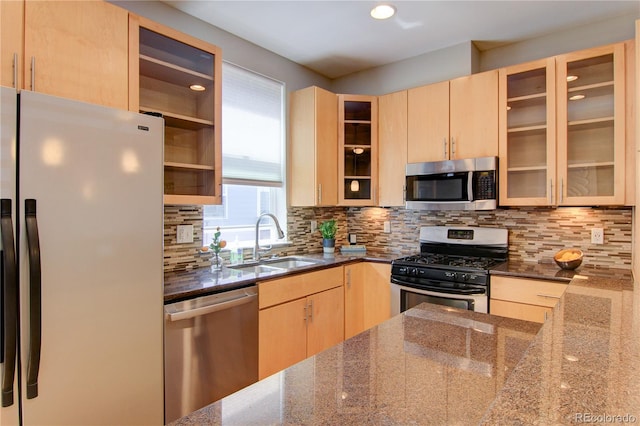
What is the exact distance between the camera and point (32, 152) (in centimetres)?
130

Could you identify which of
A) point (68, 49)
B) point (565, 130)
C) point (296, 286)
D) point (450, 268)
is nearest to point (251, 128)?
point (296, 286)

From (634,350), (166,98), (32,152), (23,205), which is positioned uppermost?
(166,98)

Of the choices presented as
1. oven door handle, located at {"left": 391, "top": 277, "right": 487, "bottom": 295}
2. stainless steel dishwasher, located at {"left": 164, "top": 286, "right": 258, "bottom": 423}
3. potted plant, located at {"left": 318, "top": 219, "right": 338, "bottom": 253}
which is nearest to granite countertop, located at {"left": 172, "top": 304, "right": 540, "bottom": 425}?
stainless steel dishwasher, located at {"left": 164, "top": 286, "right": 258, "bottom": 423}

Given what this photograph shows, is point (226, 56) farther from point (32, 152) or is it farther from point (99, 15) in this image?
point (32, 152)

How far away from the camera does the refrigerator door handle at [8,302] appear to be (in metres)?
1.21

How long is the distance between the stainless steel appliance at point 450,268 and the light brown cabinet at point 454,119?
68 centimetres

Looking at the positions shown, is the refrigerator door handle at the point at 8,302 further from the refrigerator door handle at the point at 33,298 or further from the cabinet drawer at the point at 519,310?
the cabinet drawer at the point at 519,310

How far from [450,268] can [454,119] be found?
3.91 ft

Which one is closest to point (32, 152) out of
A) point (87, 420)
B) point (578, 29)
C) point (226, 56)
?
point (87, 420)

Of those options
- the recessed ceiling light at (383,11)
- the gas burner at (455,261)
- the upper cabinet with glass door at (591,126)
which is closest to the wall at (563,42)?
the upper cabinet with glass door at (591,126)

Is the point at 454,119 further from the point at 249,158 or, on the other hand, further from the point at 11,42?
the point at 11,42

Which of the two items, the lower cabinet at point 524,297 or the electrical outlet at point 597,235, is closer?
the lower cabinet at point 524,297

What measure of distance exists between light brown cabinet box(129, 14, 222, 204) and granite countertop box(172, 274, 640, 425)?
5.02 feet

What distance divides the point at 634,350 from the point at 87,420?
1.80 metres
